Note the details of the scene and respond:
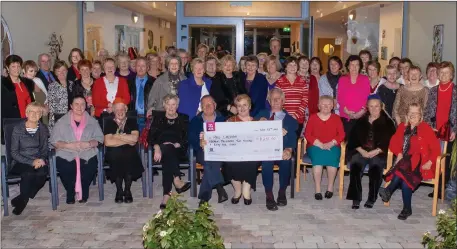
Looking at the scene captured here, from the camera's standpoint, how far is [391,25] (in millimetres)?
10312

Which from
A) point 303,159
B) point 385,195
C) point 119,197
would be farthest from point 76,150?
point 385,195

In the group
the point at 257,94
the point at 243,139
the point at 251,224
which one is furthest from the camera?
the point at 257,94

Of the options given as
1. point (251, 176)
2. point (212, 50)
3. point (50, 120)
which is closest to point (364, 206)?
point (251, 176)

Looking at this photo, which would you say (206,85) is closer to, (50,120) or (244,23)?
(50,120)

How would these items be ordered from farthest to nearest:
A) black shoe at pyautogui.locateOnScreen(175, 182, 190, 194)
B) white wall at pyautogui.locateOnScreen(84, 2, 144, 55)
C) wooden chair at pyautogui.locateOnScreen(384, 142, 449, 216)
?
white wall at pyautogui.locateOnScreen(84, 2, 144, 55) < black shoe at pyautogui.locateOnScreen(175, 182, 190, 194) < wooden chair at pyautogui.locateOnScreen(384, 142, 449, 216)

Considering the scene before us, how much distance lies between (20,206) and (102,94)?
1892mm

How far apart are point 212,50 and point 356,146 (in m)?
4.57

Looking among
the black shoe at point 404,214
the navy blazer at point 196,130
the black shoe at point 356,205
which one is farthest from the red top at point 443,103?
the navy blazer at point 196,130

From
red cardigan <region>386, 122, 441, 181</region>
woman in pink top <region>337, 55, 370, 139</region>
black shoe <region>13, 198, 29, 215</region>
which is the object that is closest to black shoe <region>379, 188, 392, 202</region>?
red cardigan <region>386, 122, 441, 181</region>

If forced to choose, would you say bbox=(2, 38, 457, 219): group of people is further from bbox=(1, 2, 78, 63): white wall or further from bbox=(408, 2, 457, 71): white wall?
bbox=(408, 2, 457, 71): white wall

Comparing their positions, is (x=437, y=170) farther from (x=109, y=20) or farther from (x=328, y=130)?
→ (x=109, y=20)

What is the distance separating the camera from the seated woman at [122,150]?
6312 millimetres

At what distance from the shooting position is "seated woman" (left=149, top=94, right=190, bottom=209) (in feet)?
20.7

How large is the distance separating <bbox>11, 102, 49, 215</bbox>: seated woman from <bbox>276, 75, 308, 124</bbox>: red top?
119 inches
